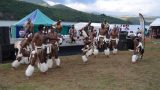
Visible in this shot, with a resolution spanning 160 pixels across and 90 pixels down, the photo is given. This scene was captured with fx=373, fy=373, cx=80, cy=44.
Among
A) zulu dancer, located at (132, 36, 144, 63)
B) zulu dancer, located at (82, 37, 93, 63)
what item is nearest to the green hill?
zulu dancer, located at (132, 36, 144, 63)

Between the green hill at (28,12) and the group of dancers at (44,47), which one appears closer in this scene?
the group of dancers at (44,47)

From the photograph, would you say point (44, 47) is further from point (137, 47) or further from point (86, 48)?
point (137, 47)

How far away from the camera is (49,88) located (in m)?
12.8

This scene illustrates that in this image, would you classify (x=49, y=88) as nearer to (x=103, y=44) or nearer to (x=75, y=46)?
(x=103, y=44)

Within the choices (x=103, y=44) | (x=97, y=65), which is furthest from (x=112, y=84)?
(x=103, y=44)

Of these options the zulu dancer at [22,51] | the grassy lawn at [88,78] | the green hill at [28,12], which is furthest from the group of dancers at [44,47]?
the green hill at [28,12]

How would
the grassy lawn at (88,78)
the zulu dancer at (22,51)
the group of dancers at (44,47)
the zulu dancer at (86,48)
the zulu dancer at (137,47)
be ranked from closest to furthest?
1. the grassy lawn at (88,78)
2. the group of dancers at (44,47)
3. the zulu dancer at (22,51)
4. the zulu dancer at (86,48)
5. the zulu dancer at (137,47)

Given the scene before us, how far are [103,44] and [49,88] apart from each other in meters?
11.0

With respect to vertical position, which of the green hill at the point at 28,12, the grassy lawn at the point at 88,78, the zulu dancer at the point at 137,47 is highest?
the green hill at the point at 28,12

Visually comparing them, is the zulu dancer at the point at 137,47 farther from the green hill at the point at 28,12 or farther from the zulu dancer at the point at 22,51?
the green hill at the point at 28,12

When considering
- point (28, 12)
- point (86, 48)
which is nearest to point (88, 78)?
point (86, 48)

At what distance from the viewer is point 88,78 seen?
1470 cm

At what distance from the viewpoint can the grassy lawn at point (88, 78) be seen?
13.1m

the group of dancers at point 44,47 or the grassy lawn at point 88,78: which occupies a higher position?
the group of dancers at point 44,47
